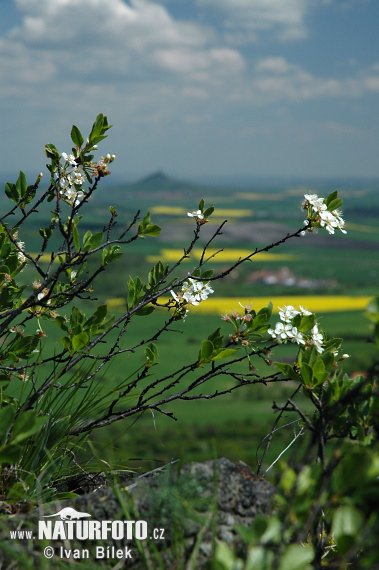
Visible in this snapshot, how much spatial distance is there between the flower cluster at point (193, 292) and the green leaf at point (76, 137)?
920mm

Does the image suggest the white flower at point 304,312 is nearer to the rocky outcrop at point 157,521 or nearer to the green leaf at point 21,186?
the rocky outcrop at point 157,521

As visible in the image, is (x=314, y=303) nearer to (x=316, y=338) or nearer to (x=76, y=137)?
(x=316, y=338)

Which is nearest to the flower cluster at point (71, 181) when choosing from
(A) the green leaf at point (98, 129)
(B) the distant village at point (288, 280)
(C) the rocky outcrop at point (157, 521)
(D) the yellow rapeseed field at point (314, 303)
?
(A) the green leaf at point (98, 129)

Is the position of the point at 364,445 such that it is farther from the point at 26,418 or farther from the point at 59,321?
the point at 59,321

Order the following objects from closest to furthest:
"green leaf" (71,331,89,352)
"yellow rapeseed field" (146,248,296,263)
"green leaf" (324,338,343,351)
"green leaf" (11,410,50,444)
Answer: "green leaf" (11,410,50,444) < "green leaf" (71,331,89,352) < "green leaf" (324,338,343,351) < "yellow rapeseed field" (146,248,296,263)

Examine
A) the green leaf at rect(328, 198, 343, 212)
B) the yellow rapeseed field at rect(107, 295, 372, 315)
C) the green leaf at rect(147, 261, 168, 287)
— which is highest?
the green leaf at rect(328, 198, 343, 212)

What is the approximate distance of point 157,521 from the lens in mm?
1804

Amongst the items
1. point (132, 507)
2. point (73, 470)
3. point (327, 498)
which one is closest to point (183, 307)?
point (73, 470)

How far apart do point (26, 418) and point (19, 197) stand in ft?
5.79

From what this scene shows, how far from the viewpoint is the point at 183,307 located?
2.87m

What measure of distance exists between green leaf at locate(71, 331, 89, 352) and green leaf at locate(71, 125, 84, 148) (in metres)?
1.01

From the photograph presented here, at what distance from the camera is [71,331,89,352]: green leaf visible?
243 cm

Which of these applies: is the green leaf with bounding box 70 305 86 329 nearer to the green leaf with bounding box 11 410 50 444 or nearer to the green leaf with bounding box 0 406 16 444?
the green leaf with bounding box 0 406 16 444

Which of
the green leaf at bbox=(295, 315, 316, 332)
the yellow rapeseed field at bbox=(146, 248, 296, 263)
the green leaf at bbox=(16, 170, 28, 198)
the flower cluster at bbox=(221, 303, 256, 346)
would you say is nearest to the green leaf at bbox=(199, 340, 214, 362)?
the flower cluster at bbox=(221, 303, 256, 346)
